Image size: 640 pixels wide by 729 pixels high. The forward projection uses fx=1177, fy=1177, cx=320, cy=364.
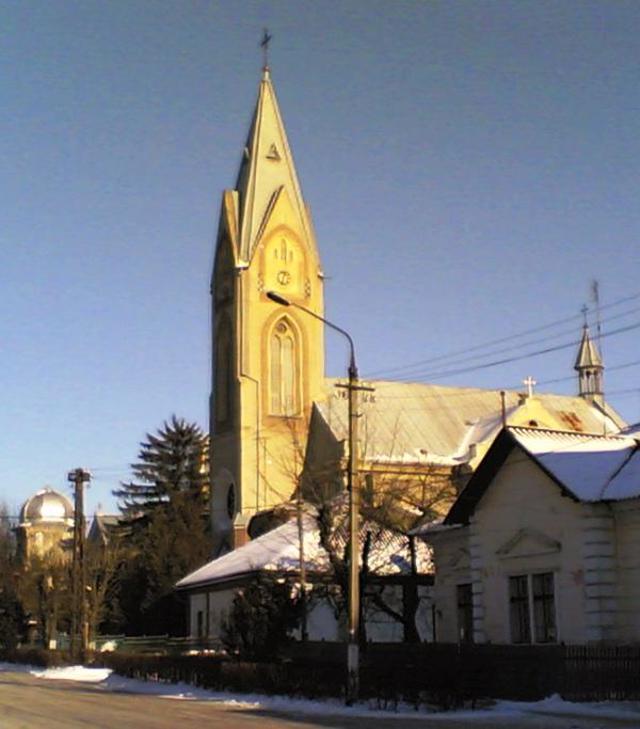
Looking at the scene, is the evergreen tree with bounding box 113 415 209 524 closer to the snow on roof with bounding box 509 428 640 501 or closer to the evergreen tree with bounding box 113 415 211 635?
the evergreen tree with bounding box 113 415 211 635

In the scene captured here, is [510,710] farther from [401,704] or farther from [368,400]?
[368,400]

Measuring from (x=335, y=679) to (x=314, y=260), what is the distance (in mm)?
53788

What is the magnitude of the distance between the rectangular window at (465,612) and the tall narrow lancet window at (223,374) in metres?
43.4

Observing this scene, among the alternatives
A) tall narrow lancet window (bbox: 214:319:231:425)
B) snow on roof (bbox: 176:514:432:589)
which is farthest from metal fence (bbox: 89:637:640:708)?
tall narrow lancet window (bbox: 214:319:231:425)

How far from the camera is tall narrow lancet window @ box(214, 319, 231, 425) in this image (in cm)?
7738

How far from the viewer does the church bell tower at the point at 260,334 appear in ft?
244

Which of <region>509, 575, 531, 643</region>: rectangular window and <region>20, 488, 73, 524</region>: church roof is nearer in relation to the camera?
<region>509, 575, 531, 643</region>: rectangular window

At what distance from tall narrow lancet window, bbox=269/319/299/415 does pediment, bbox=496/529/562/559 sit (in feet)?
150

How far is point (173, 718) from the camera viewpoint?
73.6 feet

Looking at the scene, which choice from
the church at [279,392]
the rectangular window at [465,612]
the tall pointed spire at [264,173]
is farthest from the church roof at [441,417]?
the rectangular window at [465,612]

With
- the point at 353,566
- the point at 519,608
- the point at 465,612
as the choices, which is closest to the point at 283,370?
the point at 465,612

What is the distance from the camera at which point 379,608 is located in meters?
38.3

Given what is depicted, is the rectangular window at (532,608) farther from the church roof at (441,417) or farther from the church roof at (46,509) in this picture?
the church roof at (46,509)

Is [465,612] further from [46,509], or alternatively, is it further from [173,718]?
[46,509]
